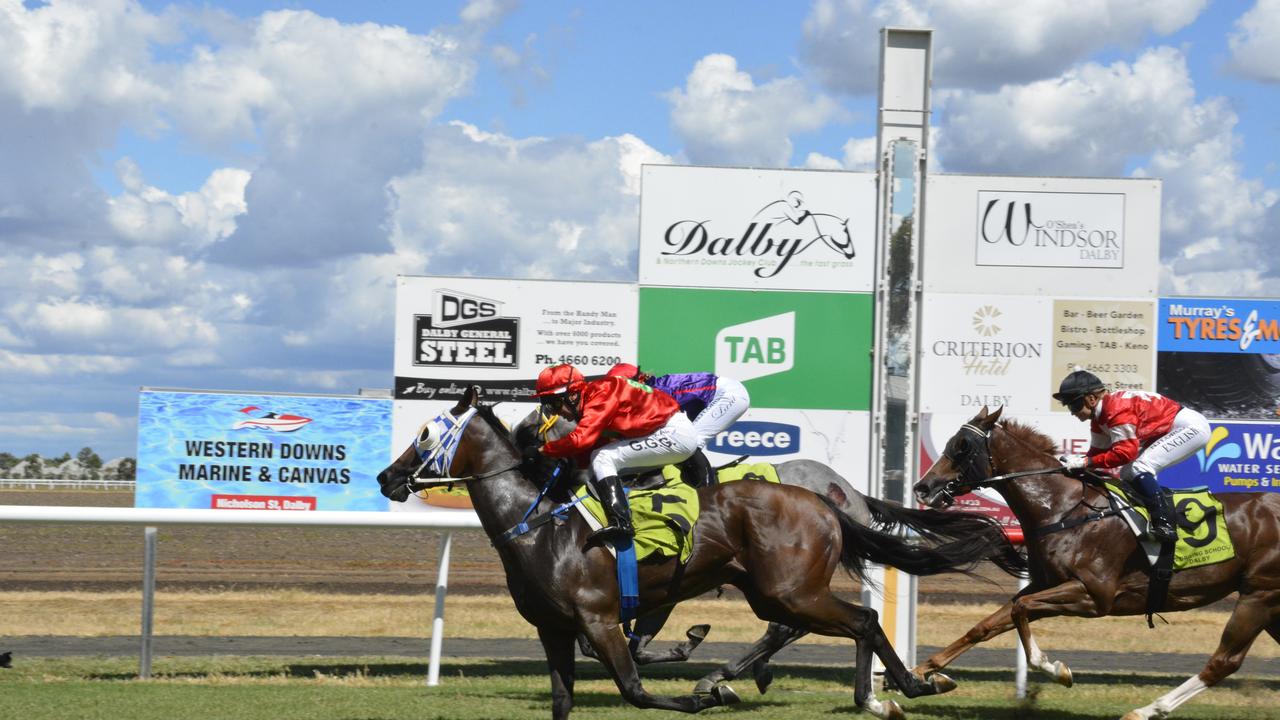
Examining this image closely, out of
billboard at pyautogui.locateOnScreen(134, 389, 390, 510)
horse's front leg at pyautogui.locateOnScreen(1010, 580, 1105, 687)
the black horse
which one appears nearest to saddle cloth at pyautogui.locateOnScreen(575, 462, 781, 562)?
the black horse

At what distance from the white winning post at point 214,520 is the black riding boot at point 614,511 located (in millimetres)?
2414

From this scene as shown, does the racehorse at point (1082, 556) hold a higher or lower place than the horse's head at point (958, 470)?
lower

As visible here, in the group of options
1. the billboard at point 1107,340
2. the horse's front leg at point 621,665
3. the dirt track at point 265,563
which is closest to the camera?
the horse's front leg at point 621,665

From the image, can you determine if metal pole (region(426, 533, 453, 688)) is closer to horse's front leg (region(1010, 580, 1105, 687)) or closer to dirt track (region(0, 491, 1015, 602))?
dirt track (region(0, 491, 1015, 602))

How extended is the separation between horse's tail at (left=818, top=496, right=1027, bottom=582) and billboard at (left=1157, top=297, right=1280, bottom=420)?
5.14 meters

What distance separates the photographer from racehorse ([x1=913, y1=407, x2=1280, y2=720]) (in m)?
7.26

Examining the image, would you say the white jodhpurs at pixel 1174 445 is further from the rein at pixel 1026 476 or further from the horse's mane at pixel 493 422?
the horse's mane at pixel 493 422

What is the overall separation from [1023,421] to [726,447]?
2.28 m

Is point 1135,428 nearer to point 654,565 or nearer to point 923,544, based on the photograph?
point 923,544

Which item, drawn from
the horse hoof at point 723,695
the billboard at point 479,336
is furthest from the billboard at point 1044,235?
the horse hoof at point 723,695

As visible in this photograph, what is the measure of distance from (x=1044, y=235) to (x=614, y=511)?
559 cm

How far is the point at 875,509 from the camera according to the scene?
745 centimetres

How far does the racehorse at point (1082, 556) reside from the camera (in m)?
7.26

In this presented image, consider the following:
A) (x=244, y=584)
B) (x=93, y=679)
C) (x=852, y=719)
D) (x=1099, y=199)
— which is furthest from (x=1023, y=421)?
(x=244, y=584)
